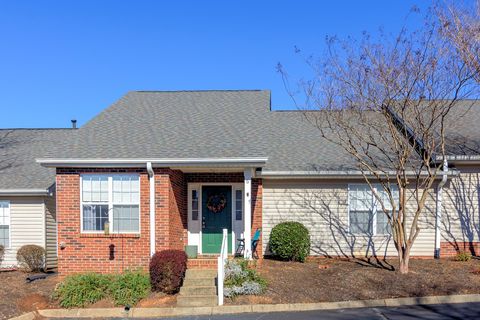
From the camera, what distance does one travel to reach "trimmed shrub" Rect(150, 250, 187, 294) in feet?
37.2

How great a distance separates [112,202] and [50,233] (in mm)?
4083

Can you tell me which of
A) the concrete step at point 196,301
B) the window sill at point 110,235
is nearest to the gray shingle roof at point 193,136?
the window sill at point 110,235

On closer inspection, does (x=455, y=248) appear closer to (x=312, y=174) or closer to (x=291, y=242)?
(x=312, y=174)

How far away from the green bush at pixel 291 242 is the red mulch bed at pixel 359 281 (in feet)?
1.25

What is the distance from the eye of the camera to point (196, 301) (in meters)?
10.9

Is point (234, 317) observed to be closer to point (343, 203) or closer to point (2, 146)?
point (343, 203)

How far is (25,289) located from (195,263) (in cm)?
410

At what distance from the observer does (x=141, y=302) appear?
36.2 ft

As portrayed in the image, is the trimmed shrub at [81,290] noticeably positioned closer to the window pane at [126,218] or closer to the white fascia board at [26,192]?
the window pane at [126,218]

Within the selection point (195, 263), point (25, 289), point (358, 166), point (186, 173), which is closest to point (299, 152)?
point (358, 166)

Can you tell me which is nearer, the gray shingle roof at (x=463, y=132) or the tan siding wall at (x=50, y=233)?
the gray shingle roof at (x=463, y=132)

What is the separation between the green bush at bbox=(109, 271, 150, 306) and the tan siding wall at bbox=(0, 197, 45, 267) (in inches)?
200

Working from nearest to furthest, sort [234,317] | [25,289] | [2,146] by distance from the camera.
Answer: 1. [234,317]
2. [25,289]
3. [2,146]

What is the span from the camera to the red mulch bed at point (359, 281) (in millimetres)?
11008
